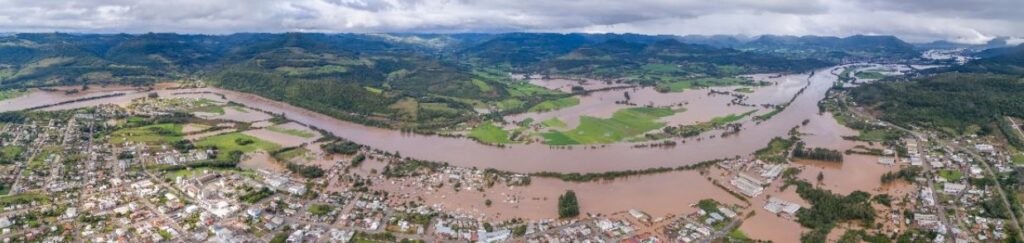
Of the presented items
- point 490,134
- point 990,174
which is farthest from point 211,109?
point 990,174

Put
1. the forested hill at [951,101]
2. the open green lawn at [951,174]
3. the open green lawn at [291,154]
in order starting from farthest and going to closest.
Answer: the forested hill at [951,101] < the open green lawn at [291,154] < the open green lawn at [951,174]

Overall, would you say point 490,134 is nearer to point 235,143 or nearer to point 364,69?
point 235,143

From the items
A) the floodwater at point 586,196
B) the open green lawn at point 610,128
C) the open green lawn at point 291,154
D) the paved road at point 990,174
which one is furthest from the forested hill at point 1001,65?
the open green lawn at point 291,154

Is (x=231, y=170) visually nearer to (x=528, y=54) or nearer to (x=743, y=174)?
(x=743, y=174)

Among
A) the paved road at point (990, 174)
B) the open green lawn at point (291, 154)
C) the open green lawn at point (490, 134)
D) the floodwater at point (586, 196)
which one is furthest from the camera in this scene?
the open green lawn at point (490, 134)

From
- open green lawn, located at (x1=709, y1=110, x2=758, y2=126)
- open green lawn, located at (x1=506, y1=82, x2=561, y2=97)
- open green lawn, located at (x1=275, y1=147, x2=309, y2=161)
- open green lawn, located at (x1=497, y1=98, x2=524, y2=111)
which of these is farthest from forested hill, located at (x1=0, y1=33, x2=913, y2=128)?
open green lawn, located at (x1=709, y1=110, x2=758, y2=126)

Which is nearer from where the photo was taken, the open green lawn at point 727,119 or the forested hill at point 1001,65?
the open green lawn at point 727,119

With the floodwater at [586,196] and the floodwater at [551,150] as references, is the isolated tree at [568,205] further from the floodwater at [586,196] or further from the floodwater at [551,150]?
the floodwater at [551,150]
